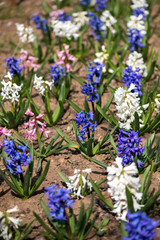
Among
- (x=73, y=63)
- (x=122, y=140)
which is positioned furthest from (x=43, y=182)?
(x=73, y=63)

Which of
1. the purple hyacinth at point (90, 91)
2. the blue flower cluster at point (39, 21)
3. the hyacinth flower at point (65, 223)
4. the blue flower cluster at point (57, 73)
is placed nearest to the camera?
the hyacinth flower at point (65, 223)

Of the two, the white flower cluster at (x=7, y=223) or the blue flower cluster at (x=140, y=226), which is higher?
the blue flower cluster at (x=140, y=226)

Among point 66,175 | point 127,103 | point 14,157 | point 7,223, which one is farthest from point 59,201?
point 127,103

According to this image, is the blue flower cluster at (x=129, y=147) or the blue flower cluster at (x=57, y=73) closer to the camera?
the blue flower cluster at (x=129, y=147)

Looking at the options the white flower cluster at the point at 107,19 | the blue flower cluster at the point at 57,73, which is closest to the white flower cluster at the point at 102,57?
the blue flower cluster at the point at 57,73

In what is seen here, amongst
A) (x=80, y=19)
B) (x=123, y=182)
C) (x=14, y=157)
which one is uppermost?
(x=14, y=157)

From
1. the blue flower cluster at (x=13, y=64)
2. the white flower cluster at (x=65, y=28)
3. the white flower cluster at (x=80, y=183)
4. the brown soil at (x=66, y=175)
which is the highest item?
the blue flower cluster at (x=13, y=64)

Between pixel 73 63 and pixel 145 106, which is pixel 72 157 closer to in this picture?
pixel 145 106

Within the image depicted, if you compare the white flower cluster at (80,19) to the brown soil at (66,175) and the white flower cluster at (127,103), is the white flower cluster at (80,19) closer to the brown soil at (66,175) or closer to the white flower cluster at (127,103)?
the brown soil at (66,175)

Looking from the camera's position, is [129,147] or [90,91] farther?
[90,91]

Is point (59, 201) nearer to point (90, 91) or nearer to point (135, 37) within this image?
point (90, 91)

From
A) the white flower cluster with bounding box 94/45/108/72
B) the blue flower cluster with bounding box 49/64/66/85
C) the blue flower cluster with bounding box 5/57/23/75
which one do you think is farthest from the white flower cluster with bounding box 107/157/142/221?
the white flower cluster with bounding box 94/45/108/72
